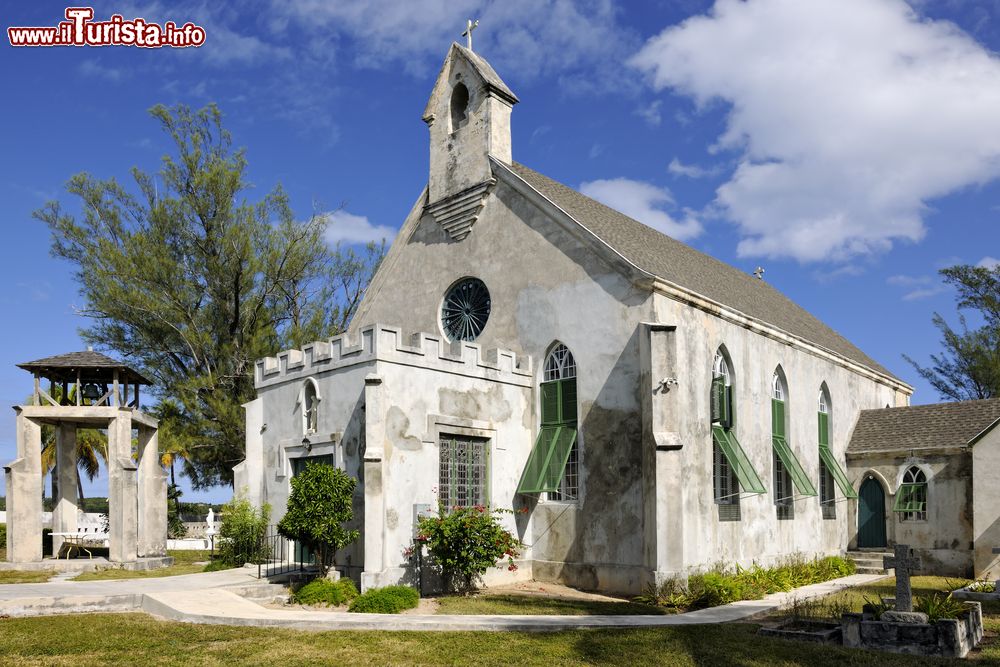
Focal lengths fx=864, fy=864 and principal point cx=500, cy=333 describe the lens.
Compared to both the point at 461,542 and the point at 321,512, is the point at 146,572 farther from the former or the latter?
the point at 461,542

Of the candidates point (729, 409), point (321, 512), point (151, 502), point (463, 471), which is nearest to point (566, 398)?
point (463, 471)

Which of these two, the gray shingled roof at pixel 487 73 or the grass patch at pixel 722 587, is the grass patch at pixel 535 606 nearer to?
the grass patch at pixel 722 587

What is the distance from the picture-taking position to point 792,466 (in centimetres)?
2477

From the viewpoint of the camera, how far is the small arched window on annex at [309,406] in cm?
2072

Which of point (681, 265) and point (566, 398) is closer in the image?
point (566, 398)

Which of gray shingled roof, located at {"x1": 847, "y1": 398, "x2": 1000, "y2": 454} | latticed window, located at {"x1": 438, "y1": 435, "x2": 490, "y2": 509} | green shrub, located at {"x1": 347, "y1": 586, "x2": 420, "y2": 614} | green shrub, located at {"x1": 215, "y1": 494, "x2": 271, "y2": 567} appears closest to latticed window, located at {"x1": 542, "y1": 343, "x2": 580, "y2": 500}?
latticed window, located at {"x1": 438, "y1": 435, "x2": 490, "y2": 509}

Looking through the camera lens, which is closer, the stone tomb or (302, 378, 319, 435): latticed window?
the stone tomb

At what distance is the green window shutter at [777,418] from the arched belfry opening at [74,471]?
17908 mm

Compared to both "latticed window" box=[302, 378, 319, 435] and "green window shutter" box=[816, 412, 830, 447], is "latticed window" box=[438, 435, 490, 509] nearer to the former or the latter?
"latticed window" box=[302, 378, 319, 435]

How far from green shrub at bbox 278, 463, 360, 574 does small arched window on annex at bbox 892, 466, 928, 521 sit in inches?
693

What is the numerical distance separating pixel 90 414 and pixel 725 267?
77.1 feet

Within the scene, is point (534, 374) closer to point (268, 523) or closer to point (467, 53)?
point (268, 523)

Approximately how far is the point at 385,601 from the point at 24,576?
10609 millimetres

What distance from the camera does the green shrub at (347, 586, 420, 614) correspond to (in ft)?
54.3
